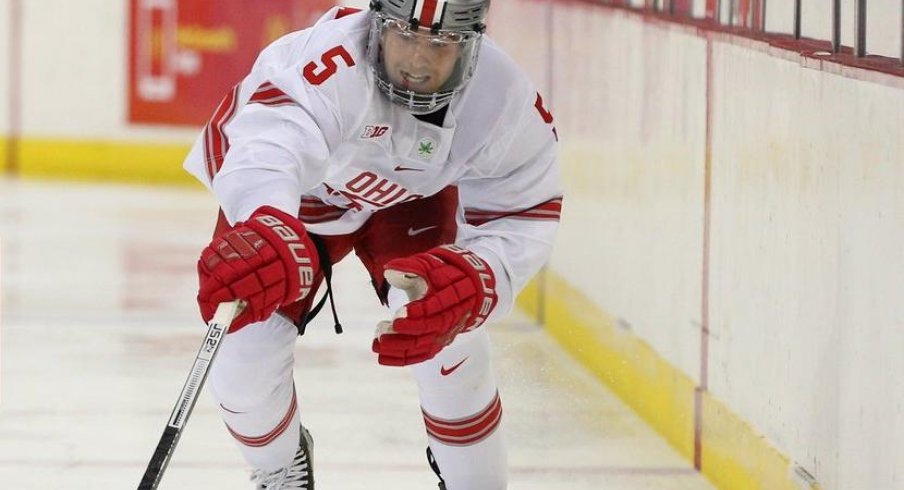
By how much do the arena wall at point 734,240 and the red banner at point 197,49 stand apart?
9.10ft

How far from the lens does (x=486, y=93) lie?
2.80 m

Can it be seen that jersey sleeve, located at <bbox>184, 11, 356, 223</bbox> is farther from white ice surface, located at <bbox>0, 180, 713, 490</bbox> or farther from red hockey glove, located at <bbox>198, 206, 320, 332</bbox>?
white ice surface, located at <bbox>0, 180, 713, 490</bbox>

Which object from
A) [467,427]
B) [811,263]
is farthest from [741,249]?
[467,427]

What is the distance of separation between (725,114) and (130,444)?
4.70 feet

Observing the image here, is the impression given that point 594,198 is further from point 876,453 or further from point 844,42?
point 876,453

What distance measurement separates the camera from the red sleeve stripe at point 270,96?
262 centimetres

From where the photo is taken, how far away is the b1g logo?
2.71m

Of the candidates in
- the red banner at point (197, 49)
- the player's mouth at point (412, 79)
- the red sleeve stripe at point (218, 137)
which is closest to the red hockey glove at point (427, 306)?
the player's mouth at point (412, 79)

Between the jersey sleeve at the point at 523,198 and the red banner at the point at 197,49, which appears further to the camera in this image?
the red banner at the point at 197,49

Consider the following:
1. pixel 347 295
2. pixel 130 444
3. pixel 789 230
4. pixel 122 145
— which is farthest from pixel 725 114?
pixel 122 145

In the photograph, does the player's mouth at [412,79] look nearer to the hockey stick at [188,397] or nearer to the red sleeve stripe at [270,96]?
the red sleeve stripe at [270,96]

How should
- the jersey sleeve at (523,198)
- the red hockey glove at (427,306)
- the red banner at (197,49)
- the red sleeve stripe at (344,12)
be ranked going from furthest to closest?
the red banner at (197,49)
the red sleeve stripe at (344,12)
the jersey sleeve at (523,198)
the red hockey glove at (427,306)

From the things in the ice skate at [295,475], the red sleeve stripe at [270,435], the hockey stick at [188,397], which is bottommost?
the ice skate at [295,475]

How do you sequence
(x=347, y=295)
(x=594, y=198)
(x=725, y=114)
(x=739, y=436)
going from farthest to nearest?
1. (x=347, y=295)
2. (x=594, y=198)
3. (x=725, y=114)
4. (x=739, y=436)
